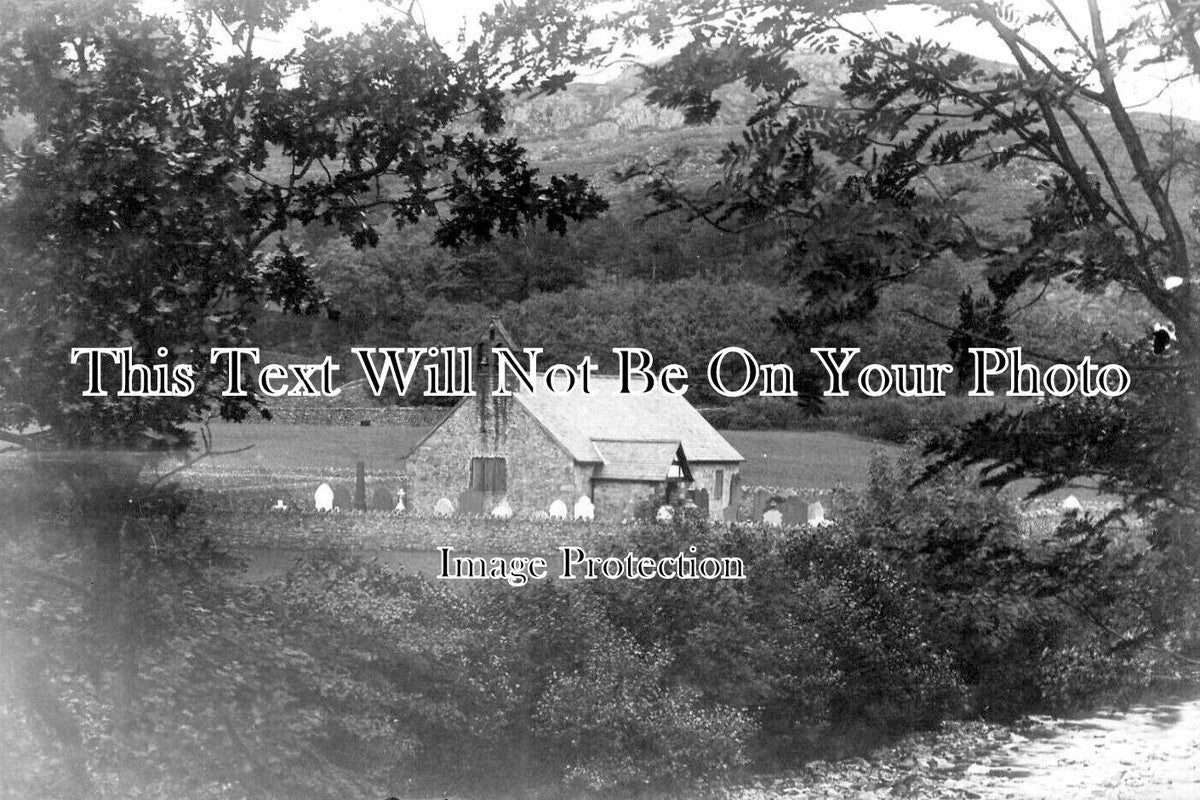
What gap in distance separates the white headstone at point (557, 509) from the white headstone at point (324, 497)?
1.11 meters

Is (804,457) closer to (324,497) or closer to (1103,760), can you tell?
(324,497)

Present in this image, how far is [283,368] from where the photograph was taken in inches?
189

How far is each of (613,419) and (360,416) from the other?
48.5 inches

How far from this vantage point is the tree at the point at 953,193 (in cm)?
300

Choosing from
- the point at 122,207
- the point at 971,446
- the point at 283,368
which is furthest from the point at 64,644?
the point at 971,446

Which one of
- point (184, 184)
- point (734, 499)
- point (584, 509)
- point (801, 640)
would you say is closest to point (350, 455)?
point (584, 509)

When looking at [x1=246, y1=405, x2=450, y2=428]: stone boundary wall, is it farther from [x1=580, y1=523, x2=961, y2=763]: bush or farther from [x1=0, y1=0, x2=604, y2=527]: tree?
[x1=580, y1=523, x2=961, y2=763]: bush

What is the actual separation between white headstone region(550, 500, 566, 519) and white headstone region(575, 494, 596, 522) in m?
0.10

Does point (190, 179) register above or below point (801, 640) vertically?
above

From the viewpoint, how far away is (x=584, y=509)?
680 cm

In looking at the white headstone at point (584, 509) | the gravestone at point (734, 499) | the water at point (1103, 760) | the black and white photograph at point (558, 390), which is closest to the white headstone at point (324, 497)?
the black and white photograph at point (558, 390)

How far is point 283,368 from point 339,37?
1.21 meters

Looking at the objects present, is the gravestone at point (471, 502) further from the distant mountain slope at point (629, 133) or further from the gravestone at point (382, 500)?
the distant mountain slope at point (629, 133)

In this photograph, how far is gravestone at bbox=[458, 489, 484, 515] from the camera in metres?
6.46
